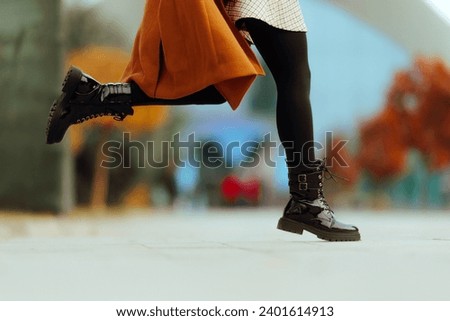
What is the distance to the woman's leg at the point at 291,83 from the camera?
1.52 metres

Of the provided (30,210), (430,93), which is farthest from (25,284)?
(430,93)

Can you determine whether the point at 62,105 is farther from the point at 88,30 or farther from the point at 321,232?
the point at 88,30

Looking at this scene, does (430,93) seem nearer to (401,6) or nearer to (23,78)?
(401,6)

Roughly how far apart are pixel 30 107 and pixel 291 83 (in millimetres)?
1637

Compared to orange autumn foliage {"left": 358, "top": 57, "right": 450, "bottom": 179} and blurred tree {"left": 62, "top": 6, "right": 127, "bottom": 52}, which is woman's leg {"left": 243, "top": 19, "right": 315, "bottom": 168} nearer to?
blurred tree {"left": 62, "top": 6, "right": 127, "bottom": 52}

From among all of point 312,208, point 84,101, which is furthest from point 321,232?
point 84,101

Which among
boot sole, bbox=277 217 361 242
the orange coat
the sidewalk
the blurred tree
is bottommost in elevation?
the sidewalk

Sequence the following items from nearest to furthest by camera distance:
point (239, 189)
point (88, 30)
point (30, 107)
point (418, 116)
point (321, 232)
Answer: point (321, 232) < point (30, 107) < point (88, 30) < point (239, 189) < point (418, 116)

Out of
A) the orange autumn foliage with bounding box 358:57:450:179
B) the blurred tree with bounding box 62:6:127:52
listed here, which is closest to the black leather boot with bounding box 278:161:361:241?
the blurred tree with bounding box 62:6:127:52

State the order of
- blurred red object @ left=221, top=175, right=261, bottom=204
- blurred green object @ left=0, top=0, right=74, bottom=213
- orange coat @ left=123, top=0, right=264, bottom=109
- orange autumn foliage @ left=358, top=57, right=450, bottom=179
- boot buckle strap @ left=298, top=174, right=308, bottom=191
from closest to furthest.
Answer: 1. orange coat @ left=123, top=0, right=264, bottom=109
2. boot buckle strap @ left=298, top=174, right=308, bottom=191
3. blurred green object @ left=0, top=0, right=74, bottom=213
4. blurred red object @ left=221, top=175, right=261, bottom=204
5. orange autumn foliage @ left=358, top=57, right=450, bottom=179

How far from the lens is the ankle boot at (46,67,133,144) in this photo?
1522 mm

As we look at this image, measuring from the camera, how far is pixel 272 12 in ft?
4.93

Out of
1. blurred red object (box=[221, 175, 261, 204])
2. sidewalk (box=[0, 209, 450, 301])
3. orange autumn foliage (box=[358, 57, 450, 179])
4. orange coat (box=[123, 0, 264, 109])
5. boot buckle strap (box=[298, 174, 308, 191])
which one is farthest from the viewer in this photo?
orange autumn foliage (box=[358, 57, 450, 179])

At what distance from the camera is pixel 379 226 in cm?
220
